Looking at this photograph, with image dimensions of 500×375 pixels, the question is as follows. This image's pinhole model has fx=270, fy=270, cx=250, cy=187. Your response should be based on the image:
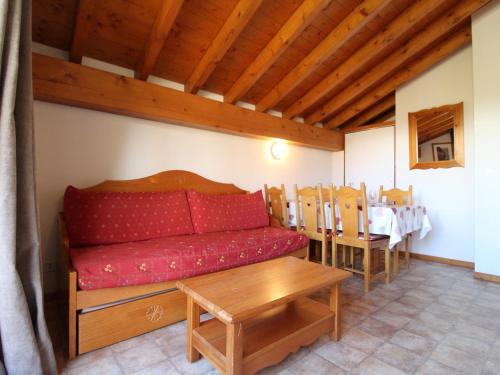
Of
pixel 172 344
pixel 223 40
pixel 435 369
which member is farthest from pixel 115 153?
pixel 435 369

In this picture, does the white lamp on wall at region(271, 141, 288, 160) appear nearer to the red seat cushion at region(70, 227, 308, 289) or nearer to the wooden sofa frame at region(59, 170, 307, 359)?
the red seat cushion at region(70, 227, 308, 289)

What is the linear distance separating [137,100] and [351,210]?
2.32m

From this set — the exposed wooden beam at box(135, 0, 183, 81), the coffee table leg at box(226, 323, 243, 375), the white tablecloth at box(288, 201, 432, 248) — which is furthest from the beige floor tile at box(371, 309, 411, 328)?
the exposed wooden beam at box(135, 0, 183, 81)

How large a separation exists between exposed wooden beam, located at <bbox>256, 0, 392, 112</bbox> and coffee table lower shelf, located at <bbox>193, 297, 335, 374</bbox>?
8.07 ft

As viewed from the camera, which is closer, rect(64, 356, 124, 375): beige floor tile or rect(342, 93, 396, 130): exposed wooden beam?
rect(64, 356, 124, 375): beige floor tile

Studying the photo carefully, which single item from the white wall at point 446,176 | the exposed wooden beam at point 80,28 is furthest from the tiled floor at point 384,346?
the exposed wooden beam at point 80,28

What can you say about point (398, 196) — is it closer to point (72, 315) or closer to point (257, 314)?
point (257, 314)

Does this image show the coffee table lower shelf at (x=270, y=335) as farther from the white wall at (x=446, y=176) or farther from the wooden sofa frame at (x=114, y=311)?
the white wall at (x=446, y=176)

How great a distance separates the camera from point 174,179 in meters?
2.90

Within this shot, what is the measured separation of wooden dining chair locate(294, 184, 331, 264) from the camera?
2.88m

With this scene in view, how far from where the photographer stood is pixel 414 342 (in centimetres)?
169

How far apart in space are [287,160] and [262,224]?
1472 millimetres

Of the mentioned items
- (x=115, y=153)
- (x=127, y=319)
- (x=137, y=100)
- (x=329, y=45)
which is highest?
(x=329, y=45)

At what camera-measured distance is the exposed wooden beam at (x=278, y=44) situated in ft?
7.49
